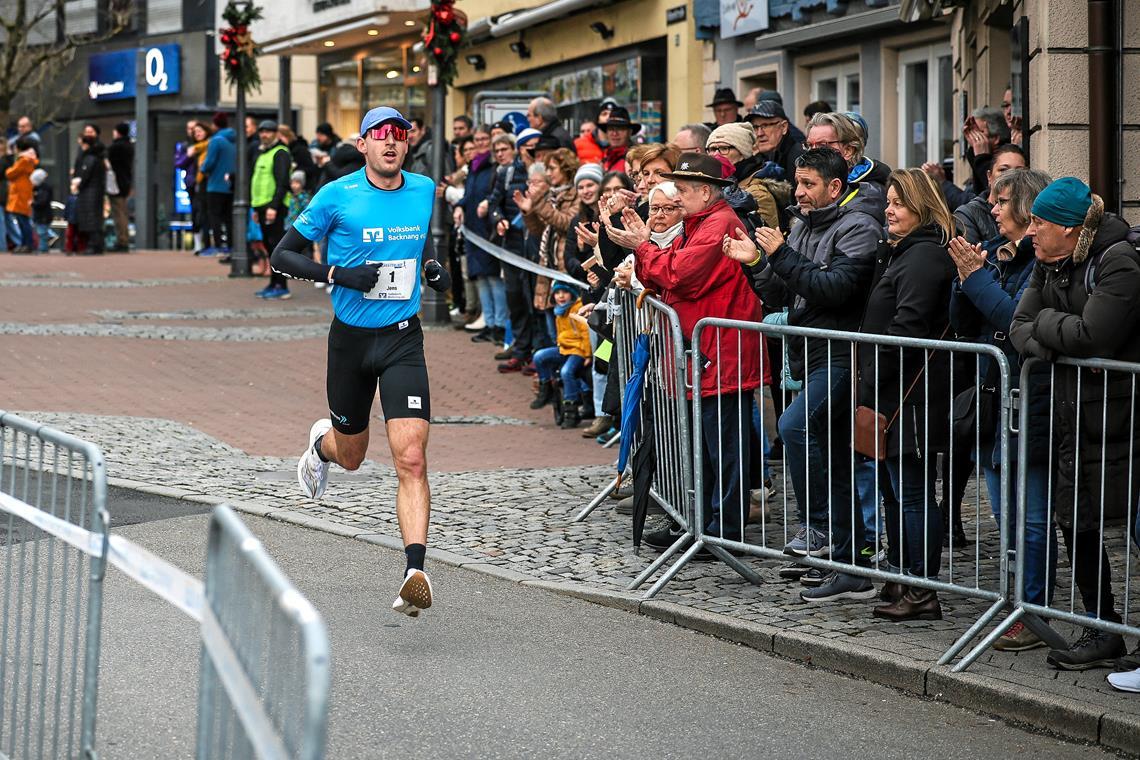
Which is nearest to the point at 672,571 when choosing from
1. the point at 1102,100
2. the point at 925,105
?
the point at 1102,100

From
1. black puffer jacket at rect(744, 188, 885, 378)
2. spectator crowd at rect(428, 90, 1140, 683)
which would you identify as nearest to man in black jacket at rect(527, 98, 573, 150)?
spectator crowd at rect(428, 90, 1140, 683)

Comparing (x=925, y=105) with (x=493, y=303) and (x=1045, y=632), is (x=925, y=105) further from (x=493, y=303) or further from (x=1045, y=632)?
(x=1045, y=632)

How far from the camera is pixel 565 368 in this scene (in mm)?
12617

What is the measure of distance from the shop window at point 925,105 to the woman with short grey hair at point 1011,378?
11.0m

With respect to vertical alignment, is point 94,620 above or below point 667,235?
below

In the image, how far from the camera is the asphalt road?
556 centimetres

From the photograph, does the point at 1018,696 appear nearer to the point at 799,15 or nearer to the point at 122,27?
the point at 799,15

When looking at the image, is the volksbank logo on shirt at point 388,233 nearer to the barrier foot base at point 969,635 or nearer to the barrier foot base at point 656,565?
the barrier foot base at point 656,565

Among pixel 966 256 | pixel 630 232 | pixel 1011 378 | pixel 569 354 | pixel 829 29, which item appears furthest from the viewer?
pixel 829 29

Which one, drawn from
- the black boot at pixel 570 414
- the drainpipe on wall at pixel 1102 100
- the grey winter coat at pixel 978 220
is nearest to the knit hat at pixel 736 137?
the grey winter coat at pixel 978 220

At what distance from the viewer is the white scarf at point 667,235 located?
333 inches

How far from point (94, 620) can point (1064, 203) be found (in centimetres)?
367

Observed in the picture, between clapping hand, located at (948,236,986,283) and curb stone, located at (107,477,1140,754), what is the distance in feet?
4.96

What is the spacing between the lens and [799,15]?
20.3 metres
